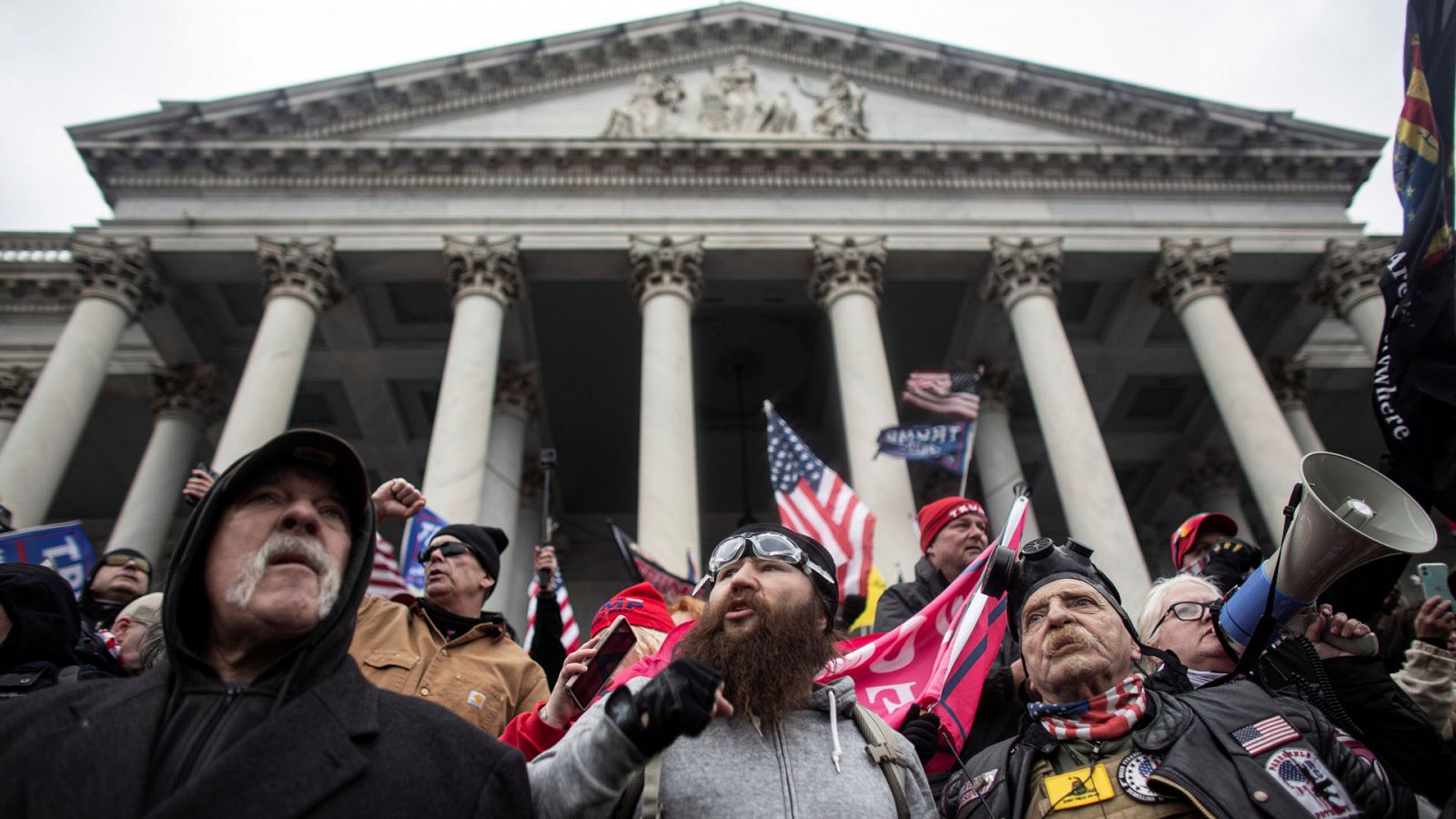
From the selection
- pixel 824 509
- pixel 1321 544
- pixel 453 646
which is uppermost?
pixel 824 509

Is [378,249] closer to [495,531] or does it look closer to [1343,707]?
[495,531]

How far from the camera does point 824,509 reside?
9531mm

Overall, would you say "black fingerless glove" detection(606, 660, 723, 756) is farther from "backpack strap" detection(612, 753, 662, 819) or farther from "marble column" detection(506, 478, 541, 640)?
"marble column" detection(506, 478, 541, 640)

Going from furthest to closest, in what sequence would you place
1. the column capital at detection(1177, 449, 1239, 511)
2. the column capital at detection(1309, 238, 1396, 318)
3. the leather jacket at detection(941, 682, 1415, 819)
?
the column capital at detection(1177, 449, 1239, 511)
the column capital at detection(1309, 238, 1396, 318)
the leather jacket at detection(941, 682, 1415, 819)

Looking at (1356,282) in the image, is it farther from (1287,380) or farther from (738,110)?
(738,110)

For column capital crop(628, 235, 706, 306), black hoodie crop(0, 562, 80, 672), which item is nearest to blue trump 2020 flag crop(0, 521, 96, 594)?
black hoodie crop(0, 562, 80, 672)

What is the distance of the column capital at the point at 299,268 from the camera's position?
1402 centimetres

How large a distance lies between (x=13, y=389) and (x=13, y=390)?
0.02m

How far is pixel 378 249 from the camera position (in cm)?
1477

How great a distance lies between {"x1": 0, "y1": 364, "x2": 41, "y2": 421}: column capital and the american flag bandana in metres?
22.0

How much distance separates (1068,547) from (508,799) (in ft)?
8.22

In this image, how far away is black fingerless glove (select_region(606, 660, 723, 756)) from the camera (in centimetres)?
181

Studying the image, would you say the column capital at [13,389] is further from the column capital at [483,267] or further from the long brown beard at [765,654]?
the long brown beard at [765,654]

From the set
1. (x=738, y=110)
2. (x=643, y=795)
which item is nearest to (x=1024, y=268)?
(x=738, y=110)
